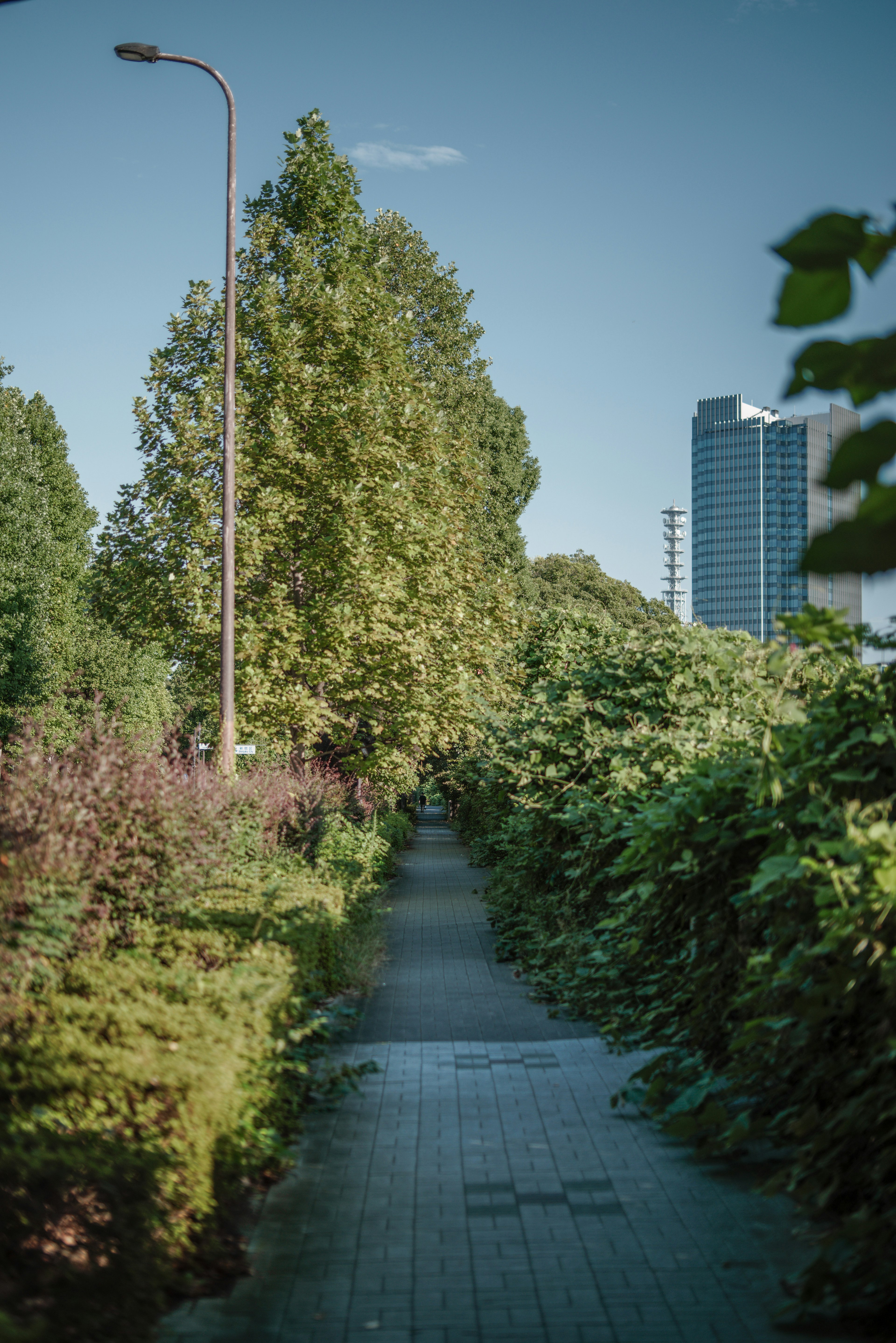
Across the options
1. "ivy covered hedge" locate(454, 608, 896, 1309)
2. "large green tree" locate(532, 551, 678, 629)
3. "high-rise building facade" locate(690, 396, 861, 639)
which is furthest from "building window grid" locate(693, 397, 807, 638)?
"ivy covered hedge" locate(454, 608, 896, 1309)

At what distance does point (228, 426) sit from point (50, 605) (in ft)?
87.6

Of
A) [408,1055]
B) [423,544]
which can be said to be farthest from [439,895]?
[408,1055]

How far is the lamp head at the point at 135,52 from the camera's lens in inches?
590

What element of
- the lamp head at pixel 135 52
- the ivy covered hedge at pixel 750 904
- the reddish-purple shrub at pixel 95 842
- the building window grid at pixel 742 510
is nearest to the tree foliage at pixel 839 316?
the ivy covered hedge at pixel 750 904

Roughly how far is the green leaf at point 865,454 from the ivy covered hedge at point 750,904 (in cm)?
298

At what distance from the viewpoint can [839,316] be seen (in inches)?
49.4

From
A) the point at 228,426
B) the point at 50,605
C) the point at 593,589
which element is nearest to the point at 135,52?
the point at 228,426

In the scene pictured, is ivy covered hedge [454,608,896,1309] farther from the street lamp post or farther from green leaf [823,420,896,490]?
the street lamp post

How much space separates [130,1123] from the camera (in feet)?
13.2

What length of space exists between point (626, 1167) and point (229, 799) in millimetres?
6362

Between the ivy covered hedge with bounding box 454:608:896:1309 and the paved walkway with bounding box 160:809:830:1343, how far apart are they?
0.28 meters

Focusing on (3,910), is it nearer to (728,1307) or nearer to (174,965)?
(174,965)

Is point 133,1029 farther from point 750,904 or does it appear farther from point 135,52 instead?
point 135,52

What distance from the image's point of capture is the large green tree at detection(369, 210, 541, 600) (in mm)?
33688
